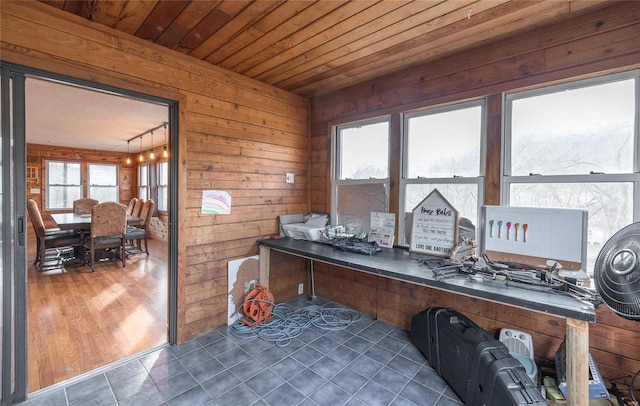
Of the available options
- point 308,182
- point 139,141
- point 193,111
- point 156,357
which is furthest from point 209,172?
point 139,141

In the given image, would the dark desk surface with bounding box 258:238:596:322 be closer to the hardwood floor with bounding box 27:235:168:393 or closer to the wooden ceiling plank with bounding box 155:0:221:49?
the hardwood floor with bounding box 27:235:168:393

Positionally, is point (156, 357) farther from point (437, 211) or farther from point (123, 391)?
point (437, 211)

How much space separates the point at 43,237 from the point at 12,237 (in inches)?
142

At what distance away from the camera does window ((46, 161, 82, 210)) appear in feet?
24.4

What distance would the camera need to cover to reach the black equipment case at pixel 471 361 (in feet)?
4.58

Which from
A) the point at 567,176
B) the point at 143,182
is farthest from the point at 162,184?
the point at 567,176

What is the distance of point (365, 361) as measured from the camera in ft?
7.28

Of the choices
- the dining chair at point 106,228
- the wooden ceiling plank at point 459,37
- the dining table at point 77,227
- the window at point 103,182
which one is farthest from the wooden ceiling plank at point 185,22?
the window at point 103,182

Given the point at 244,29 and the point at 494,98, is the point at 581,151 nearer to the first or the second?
the point at 494,98

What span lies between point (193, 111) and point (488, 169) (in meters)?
2.51

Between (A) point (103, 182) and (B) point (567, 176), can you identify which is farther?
(A) point (103, 182)

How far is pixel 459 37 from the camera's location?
2.12 meters

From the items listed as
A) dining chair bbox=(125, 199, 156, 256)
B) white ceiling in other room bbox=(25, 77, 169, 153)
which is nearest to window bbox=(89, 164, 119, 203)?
white ceiling in other room bbox=(25, 77, 169, 153)

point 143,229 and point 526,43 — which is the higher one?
point 526,43
